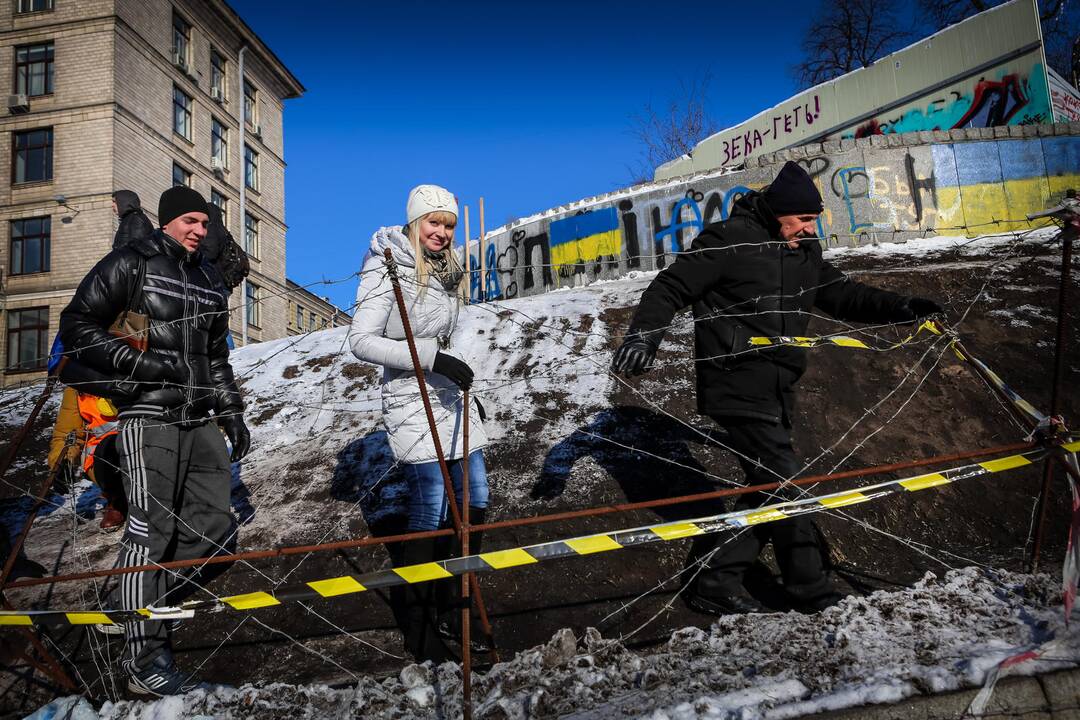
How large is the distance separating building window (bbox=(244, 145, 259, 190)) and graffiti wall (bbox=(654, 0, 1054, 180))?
21523 mm

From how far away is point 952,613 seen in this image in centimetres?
263

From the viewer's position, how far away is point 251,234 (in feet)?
95.0

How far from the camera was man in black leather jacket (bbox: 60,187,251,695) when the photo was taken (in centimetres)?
274

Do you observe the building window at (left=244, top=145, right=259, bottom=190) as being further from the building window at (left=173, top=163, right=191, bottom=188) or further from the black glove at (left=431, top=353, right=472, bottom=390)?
the black glove at (left=431, top=353, right=472, bottom=390)

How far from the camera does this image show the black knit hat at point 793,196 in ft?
10.00

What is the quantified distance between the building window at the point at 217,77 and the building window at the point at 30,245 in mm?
8481

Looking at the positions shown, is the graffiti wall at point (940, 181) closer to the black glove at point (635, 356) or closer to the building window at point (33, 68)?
the black glove at point (635, 356)

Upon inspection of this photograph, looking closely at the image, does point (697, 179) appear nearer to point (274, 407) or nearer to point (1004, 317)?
point (1004, 317)

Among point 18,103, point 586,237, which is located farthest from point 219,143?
point 586,237

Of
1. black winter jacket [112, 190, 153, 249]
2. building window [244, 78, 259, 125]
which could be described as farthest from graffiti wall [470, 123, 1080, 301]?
building window [244, 78, 259, 125]

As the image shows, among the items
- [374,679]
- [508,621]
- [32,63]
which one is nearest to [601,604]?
[508,621]

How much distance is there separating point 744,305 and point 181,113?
91.0 feet

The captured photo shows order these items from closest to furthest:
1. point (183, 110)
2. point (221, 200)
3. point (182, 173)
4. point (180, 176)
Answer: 1. point (180, 176)
2. point (182, 173)
3. point (183, 110)
4. point (221, 200)

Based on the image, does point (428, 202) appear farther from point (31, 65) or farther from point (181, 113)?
point (31, 65)
